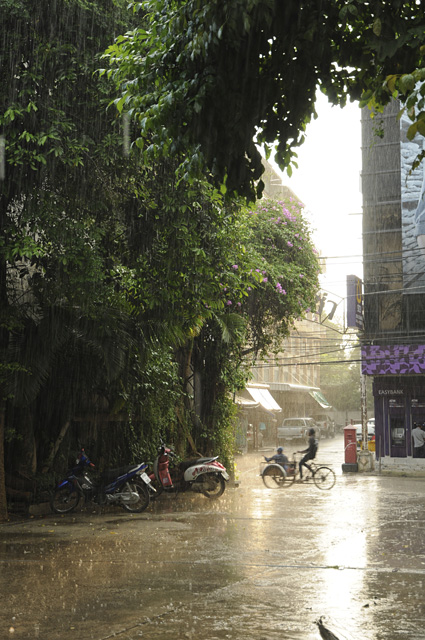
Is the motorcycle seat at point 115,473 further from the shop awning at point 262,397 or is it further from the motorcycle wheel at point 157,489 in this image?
the shop awning at point 262,397

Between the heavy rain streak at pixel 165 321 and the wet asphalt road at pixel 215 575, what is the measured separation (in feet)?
0.14

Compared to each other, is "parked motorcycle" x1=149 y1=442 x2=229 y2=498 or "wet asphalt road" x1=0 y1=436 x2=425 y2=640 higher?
"parked motorcycle" x1=149 y1=442 x2=229 y2=498

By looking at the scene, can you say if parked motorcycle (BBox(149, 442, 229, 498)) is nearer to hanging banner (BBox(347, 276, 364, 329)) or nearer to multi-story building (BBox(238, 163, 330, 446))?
hanging banner (BBox(347, 276, 364, 329))

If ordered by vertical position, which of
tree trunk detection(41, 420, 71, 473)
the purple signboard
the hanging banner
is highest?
the hanging banner

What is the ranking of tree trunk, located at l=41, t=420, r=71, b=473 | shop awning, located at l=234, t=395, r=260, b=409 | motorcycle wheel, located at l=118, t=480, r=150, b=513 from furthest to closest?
shop awning, located at l=234, t=395, r=260, b=409
tree trunk, located at l=41, t=420, r=71, b=473
motorcycle wheel, located at l=118, t=480, r=150, b=513

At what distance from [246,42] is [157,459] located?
1171 cm

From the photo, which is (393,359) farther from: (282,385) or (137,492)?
(282,385)

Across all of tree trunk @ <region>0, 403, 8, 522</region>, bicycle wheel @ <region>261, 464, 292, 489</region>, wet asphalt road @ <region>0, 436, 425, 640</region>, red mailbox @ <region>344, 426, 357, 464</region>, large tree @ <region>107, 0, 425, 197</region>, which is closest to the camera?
large tree @ <region>107, 0, 425, 197</region>

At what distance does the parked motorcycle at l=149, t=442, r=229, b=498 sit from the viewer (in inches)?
632

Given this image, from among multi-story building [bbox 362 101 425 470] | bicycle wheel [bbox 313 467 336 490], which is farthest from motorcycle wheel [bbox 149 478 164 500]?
multi-story building [bbox 362 101 425 470]

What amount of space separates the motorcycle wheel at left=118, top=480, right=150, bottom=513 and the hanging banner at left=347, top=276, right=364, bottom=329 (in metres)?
14.1

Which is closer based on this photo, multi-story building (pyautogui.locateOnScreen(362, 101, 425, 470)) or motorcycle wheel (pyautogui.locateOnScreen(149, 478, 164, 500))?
motorcycle wheel (pyautogui.locateOnScreen(149, 478, 164, 500))

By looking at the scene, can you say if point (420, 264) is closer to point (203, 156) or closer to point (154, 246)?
point (154, 246)

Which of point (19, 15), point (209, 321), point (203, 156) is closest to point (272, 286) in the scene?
point (209, 321)
